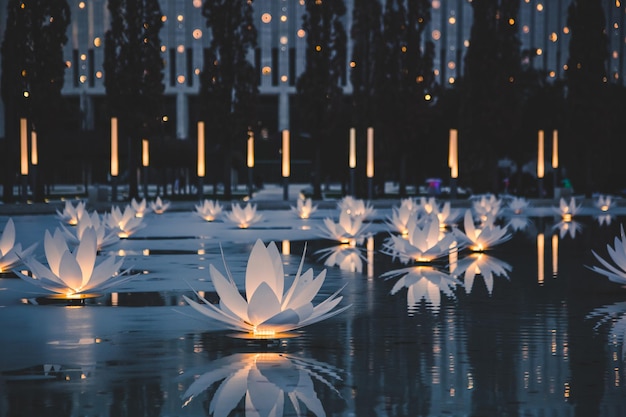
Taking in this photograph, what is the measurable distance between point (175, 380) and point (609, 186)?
6894 centimetres

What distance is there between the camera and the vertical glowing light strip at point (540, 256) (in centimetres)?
1716

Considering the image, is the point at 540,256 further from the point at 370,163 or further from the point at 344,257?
the point at 370,163

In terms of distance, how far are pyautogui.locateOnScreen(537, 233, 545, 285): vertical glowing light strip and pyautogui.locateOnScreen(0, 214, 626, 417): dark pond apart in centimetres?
247

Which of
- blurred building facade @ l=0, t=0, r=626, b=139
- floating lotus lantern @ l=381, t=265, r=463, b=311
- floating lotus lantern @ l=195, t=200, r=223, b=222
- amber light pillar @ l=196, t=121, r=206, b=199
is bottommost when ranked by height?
floating lotus lantern @ l=381, t=265, r=463, b=311

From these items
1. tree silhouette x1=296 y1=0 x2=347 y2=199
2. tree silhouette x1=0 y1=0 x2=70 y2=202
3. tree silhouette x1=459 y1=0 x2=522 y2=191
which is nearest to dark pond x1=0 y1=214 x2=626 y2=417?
tree silhouette x1=0 y1=0 x2=70 y2=202

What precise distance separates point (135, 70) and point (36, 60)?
697 centimetres

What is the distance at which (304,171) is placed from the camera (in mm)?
129750

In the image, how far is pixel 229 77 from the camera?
6219 centimetres

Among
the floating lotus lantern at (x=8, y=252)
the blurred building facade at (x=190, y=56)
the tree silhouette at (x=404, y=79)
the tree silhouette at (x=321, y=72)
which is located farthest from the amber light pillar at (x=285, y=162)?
the blurred building facade at (x=190, y=56)

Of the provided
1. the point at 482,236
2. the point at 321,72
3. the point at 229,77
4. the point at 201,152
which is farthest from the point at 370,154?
the point at 482,236

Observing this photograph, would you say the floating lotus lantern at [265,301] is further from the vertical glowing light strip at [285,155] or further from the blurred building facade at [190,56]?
the blurred building facade at [190,56]

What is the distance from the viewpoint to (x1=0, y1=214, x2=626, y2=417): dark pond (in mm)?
7488

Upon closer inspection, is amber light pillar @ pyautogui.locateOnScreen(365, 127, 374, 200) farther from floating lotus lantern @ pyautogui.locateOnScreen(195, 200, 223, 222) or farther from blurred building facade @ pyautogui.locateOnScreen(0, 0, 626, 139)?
blurred building facade @ pyautogui.locateOnScreen(0, 0, 626, 139)

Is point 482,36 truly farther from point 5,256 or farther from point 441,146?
point 5,256
